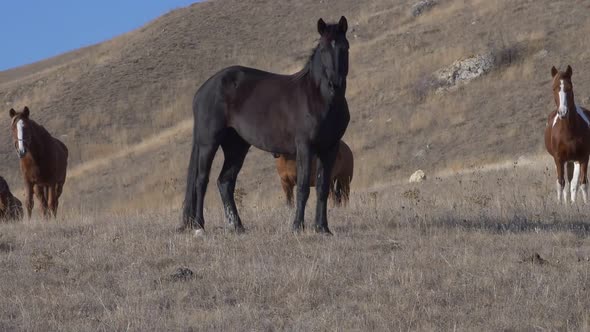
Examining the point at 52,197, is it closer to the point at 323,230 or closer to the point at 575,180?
the point at 323,230

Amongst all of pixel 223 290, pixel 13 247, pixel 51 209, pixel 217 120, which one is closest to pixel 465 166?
pixel 51 209

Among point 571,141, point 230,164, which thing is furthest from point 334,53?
point 571,141

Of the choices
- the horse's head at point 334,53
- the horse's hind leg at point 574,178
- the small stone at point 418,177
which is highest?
the horse's head at point 334,53

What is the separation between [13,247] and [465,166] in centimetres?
1879

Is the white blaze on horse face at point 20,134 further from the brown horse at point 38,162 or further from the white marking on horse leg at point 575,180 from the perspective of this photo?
the white marking on horse leg at point 575,180

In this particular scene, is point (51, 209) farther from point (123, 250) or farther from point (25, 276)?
point (25, 276)

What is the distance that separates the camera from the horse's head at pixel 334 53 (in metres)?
11.5

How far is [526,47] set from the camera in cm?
3766

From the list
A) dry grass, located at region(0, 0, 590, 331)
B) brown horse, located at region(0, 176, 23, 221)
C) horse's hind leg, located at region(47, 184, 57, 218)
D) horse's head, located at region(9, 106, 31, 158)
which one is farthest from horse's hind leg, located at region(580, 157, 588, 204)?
brown horse, located at region(0, 176, 23, 221)

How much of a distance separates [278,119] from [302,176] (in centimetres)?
80

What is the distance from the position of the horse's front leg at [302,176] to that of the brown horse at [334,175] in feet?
17.4

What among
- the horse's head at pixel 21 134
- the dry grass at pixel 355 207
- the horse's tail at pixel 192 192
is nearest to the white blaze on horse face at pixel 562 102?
the dry grass at pixel 355 207

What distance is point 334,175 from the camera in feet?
60.2

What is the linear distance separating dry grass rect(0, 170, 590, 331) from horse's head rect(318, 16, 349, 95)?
173 cm
